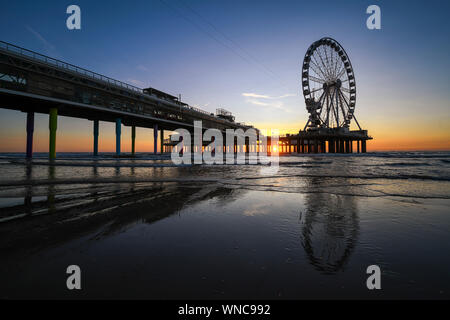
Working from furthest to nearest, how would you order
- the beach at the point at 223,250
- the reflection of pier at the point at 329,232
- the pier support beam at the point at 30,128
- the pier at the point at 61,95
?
the pier support beam at the point at 30,128
the pier at the point at 61,95
the reflection of pier at the point at 329,232
the beach at the point at 223,250

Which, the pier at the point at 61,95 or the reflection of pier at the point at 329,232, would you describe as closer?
the reflection of pier at the point at 329,232

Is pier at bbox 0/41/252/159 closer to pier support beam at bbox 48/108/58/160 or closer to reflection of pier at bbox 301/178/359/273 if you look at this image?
pier support beam at bbox 48/108/58/160

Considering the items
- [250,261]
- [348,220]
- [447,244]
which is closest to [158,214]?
[250,261]

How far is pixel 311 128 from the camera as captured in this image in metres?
70.1

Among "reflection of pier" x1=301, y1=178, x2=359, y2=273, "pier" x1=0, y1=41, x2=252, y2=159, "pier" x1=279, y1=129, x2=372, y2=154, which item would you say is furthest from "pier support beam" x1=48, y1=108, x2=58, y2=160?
"pier" x1=279, y1=129, x2=372, y2=154

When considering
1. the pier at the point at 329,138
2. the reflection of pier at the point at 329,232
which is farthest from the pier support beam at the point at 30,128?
the pier at the point at 329,138

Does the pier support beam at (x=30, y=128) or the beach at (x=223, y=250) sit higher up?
the pier support beam at (x=30, y=128)

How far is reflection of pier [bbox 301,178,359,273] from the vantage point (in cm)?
231

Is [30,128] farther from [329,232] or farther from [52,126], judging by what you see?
[329,232]

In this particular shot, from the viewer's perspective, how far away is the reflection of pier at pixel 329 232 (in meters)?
2.31

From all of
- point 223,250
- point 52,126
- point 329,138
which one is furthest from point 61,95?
point 329,138

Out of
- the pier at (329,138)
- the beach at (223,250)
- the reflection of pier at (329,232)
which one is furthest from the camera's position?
the pier at (329,138)

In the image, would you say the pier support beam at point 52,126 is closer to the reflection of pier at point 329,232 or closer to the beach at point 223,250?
the beach at point 223,250
